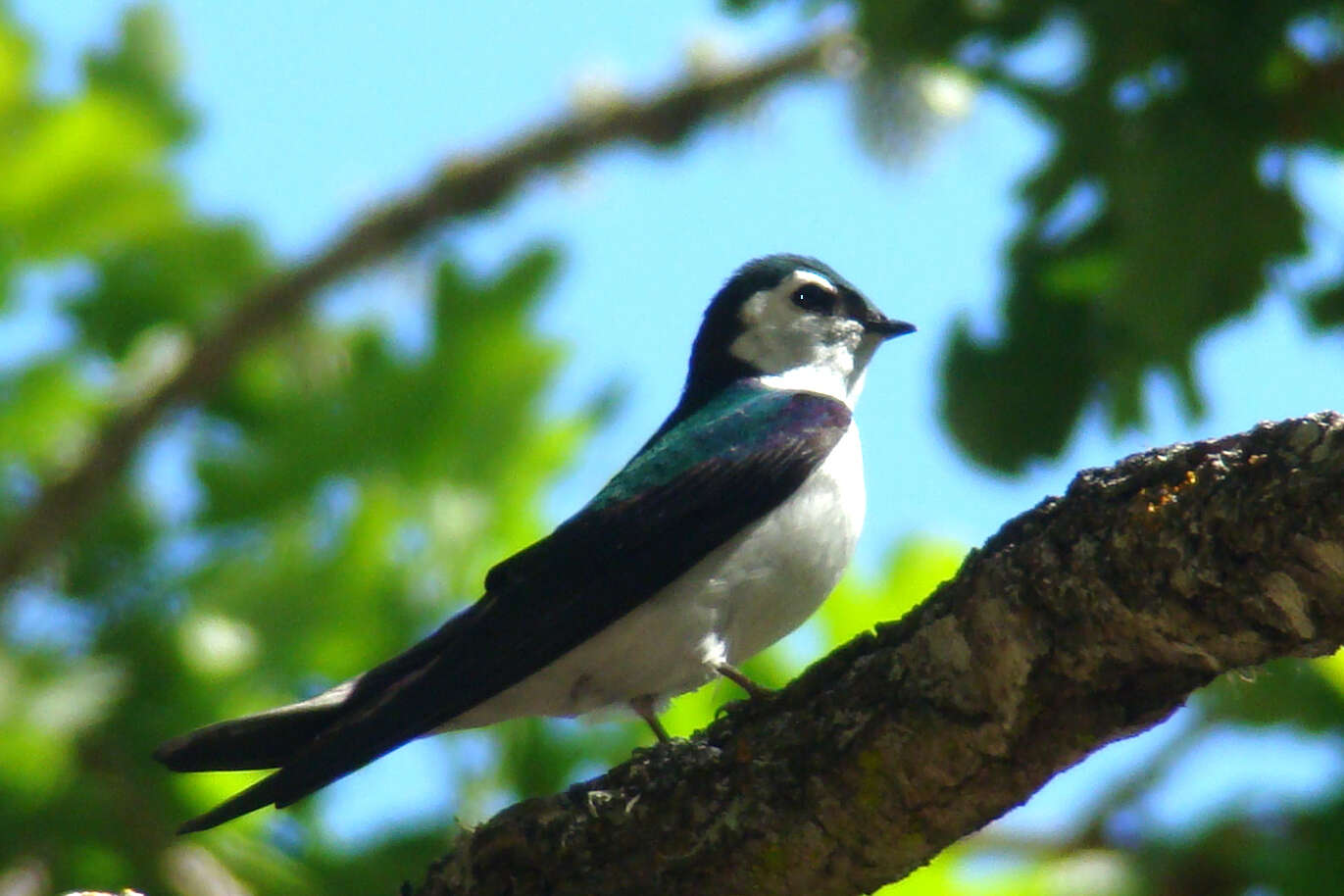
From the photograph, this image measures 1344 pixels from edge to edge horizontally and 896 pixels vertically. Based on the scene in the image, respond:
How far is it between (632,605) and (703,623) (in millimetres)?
232

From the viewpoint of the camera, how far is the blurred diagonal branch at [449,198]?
26.2 ft

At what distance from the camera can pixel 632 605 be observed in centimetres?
518

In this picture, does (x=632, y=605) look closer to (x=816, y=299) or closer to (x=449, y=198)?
(x=816, y=299)

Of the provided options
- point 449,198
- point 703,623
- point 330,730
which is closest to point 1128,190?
point 703,623

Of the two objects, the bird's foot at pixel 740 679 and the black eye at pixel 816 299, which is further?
the black eye at pixel 816 299

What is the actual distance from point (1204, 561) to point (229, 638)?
5.28 m

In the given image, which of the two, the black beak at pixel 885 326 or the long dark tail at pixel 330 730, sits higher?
the black beak at pixel 885 326

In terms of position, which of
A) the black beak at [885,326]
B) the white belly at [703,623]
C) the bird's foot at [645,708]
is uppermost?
the black beak at [885,326]

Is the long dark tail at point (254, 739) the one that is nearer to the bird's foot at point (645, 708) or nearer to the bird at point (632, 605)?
the bird at point (632, 605)

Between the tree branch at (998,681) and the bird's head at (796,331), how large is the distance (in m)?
3.08

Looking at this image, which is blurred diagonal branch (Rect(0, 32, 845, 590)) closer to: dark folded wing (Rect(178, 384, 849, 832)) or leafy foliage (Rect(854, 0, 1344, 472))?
leafy foliage (Rect(854, 0, 1344, 472))

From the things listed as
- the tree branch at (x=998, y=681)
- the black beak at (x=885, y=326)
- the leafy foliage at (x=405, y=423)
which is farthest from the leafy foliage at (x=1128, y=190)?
the tree branch at (x=998, y=681)

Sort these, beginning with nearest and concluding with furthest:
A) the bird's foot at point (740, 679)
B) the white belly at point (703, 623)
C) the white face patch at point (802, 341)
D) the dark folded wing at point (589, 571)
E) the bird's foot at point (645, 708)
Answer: the bird's foot at point (740, 679)
the dark folded wing at point (589, 571)
the white belly at point (703, 623)
the bird's foot at point (645, 708)
the white face patch at point (802, 341)

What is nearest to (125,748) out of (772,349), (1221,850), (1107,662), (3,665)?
(3,665)
